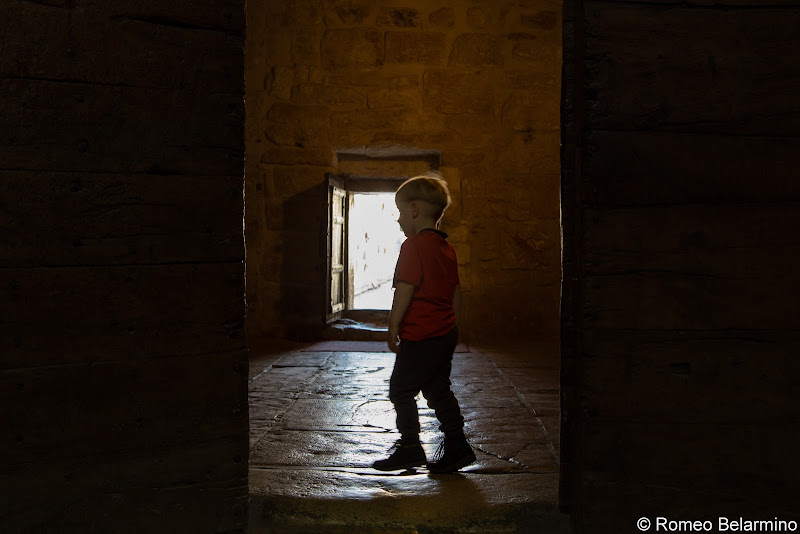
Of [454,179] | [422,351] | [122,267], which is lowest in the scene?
[422,351]

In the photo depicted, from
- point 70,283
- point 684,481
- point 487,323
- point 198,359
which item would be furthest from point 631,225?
point 487,323

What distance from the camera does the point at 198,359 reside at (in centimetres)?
169

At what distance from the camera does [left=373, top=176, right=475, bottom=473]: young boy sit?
90.0 inches

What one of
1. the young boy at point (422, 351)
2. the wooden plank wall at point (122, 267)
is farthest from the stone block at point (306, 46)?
the wooden plank wall at point (122, 267)

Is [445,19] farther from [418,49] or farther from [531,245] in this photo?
[531,245]

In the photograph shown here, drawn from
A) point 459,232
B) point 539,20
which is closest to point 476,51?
point 539,20

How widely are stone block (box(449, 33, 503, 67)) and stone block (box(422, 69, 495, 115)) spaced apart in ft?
0.30

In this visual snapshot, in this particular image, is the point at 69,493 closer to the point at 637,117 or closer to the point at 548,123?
the point at 637,117

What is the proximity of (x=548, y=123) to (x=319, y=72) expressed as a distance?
83.4 inches

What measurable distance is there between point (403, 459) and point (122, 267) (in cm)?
118

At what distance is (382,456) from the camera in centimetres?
246

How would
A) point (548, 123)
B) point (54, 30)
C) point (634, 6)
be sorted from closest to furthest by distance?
point (54, 30) < point (634, 6) < point (548, 123)

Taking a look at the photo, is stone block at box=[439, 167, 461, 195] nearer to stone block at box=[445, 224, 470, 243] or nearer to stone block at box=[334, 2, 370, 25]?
stone block at box=[445, 224, 470, 243]

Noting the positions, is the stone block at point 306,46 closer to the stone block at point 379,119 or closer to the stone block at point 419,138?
the stone block at point 379,119
